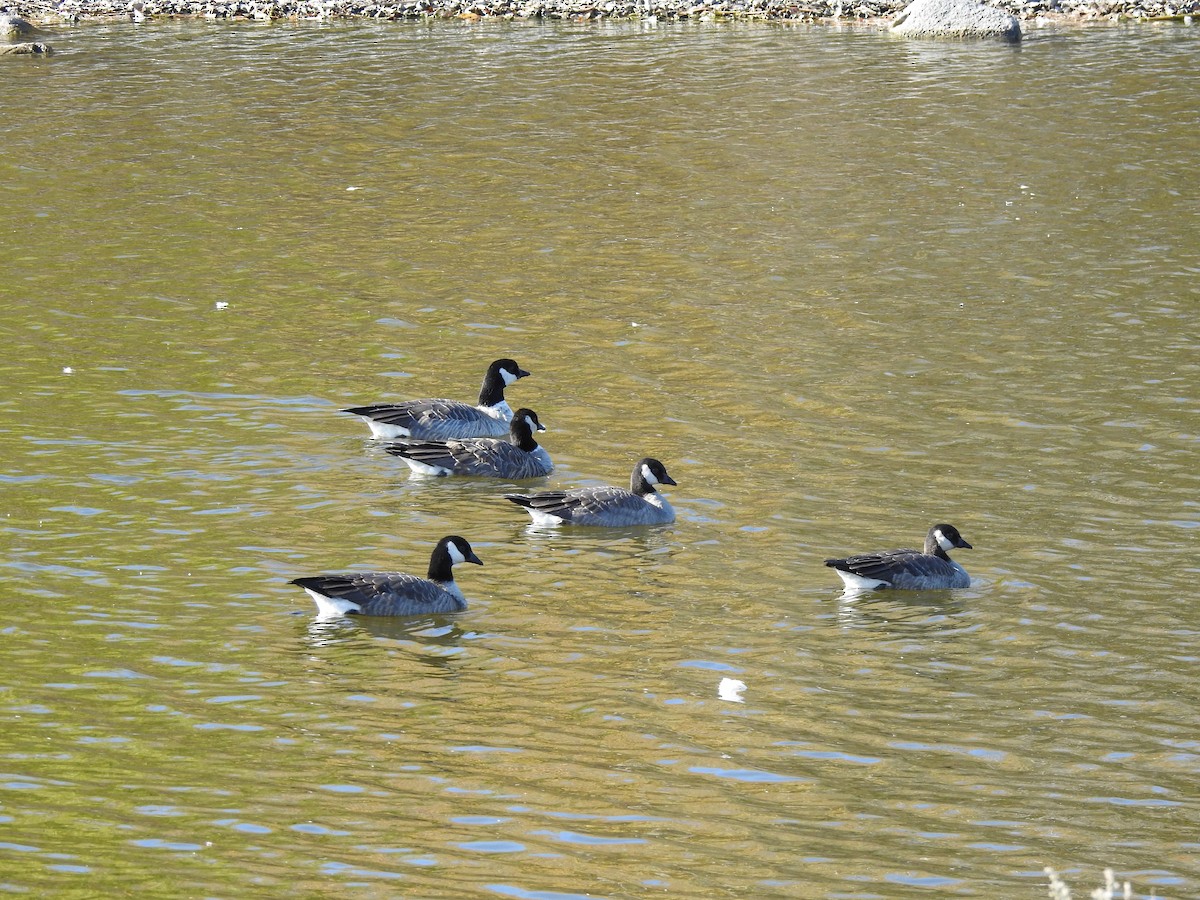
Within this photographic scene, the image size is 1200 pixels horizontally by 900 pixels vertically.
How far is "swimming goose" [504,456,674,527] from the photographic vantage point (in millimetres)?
16531

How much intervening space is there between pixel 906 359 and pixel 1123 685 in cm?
1001

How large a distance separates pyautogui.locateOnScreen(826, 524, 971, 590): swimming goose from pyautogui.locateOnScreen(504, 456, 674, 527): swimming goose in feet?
7.81

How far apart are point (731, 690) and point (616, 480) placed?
19.2ft

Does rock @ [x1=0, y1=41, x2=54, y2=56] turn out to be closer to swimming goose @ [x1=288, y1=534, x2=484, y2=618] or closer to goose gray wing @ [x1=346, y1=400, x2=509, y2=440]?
goose gray wing @ [x1=346, y1=400, x2=509, y2=440]

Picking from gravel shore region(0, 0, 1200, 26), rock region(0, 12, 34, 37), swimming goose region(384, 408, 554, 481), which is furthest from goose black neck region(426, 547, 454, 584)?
gravel shore region(0, 0, 1200, 26)

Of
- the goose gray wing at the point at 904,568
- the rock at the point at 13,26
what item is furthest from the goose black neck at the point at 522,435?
the rock at the point at 13,26

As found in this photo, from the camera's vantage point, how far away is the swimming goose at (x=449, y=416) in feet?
62.5

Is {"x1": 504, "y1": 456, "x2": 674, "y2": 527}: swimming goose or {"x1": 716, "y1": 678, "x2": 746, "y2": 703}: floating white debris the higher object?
{"x1": 504, "y1": 456, "x2": 674, "y2": 527}: swimming goose

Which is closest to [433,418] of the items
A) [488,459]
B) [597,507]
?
[488,459]

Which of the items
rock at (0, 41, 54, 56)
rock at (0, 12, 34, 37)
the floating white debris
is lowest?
the floating white debris

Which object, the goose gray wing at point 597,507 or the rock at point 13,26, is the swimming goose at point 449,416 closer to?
the goose gray wing at point 597,507

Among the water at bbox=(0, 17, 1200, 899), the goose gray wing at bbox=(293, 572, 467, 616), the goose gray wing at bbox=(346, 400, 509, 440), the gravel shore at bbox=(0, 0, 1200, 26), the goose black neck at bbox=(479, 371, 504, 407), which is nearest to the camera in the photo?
the water at bbox=(0, 17, 1200, 899)

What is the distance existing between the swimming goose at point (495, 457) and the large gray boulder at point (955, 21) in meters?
36.9

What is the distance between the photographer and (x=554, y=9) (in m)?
56.7
